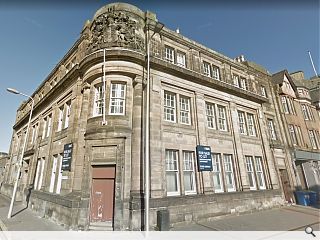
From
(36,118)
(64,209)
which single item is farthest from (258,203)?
(36,118)

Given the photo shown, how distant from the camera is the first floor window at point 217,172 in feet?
43.4

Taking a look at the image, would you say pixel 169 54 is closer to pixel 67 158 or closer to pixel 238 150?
pixel 238 150

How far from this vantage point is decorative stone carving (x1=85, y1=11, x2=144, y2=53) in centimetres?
1181

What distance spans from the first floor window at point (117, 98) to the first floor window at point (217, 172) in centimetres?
795

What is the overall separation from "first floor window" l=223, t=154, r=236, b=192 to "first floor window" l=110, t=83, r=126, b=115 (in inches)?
362

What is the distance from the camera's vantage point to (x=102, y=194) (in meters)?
9.82

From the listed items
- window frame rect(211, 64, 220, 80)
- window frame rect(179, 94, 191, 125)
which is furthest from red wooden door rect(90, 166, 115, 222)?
window frame rect(211, 64, 220, 80)

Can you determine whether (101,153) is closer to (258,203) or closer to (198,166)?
(198,166)

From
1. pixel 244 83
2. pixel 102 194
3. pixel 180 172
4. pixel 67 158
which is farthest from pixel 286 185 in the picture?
pixel 67 158

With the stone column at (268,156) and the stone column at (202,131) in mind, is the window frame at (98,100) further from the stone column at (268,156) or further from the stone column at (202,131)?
the stone column at (268,156)

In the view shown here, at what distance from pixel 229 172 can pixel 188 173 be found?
4.27 meters

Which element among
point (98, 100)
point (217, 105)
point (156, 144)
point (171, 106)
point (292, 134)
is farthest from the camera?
point (292, 134)

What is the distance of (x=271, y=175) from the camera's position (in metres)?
16.4

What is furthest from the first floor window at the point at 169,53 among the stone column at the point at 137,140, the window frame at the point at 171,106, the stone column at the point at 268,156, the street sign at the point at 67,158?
the stone column at the point at 268,156
